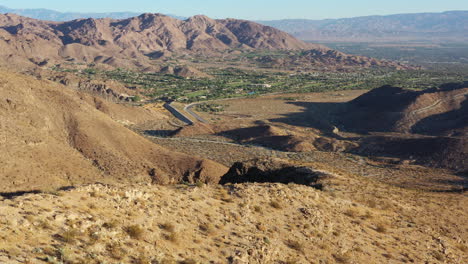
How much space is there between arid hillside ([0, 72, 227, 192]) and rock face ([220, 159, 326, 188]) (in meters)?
8.02

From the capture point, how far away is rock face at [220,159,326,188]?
99.5 feet

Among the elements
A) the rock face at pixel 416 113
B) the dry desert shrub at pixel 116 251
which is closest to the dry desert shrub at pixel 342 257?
the dry desert shrub at pixel 116 251

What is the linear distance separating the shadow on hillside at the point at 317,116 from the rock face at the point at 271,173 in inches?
2104

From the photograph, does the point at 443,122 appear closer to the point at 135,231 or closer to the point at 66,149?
the point at 66,149

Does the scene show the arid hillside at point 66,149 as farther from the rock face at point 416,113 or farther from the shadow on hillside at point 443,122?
the shadow on hillside at point 443,122

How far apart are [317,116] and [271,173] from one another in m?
71.0

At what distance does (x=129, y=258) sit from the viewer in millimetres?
12477

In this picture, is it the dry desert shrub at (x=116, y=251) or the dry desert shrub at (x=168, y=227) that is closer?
the dry desert shrub at (x=116, y=251)

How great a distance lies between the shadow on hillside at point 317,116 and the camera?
92062 mm

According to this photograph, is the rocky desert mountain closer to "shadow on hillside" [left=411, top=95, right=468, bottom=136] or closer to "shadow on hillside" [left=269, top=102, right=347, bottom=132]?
"shadow on hillside" [left=411, top=95, right=468, bottom=136]

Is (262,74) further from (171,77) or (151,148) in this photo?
(151,148)

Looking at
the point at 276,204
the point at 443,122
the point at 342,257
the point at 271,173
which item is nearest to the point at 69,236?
the point at 342,257

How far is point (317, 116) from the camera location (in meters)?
101

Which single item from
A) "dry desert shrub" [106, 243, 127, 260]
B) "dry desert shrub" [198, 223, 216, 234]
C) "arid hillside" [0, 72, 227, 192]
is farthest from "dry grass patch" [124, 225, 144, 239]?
"arid hillside" [0, 72, 227, 192]
